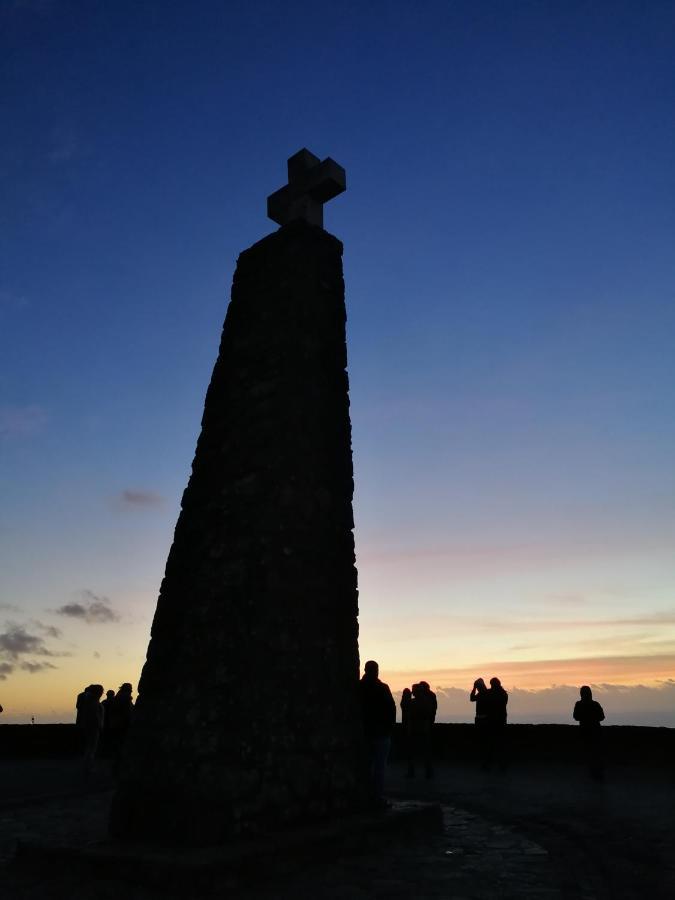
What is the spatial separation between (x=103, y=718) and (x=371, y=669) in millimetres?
6167

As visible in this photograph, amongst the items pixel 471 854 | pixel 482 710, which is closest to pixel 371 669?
pixel 471 854

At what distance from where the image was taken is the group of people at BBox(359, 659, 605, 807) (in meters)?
7.50

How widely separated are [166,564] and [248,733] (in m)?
1.90

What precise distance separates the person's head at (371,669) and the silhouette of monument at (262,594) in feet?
4.09

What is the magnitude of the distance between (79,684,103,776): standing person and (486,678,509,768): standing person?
6.34 metres

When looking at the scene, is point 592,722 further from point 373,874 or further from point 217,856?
point 217,856

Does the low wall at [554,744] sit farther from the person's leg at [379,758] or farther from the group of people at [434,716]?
the person's leg at [379,758]

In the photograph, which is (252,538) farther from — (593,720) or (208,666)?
(593,720)

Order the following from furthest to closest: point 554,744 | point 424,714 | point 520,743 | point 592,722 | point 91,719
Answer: point 520,743 < point 554,744 < point 424,714 < point 91,719 < point 592,722

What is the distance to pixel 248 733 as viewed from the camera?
5379mm

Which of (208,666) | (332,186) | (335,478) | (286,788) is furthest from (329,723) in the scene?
(332,186)

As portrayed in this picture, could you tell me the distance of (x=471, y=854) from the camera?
5645 millimetres

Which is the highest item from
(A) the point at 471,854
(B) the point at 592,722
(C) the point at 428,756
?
(B) the point at 592,722

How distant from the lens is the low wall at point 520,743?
1190 centimetres
